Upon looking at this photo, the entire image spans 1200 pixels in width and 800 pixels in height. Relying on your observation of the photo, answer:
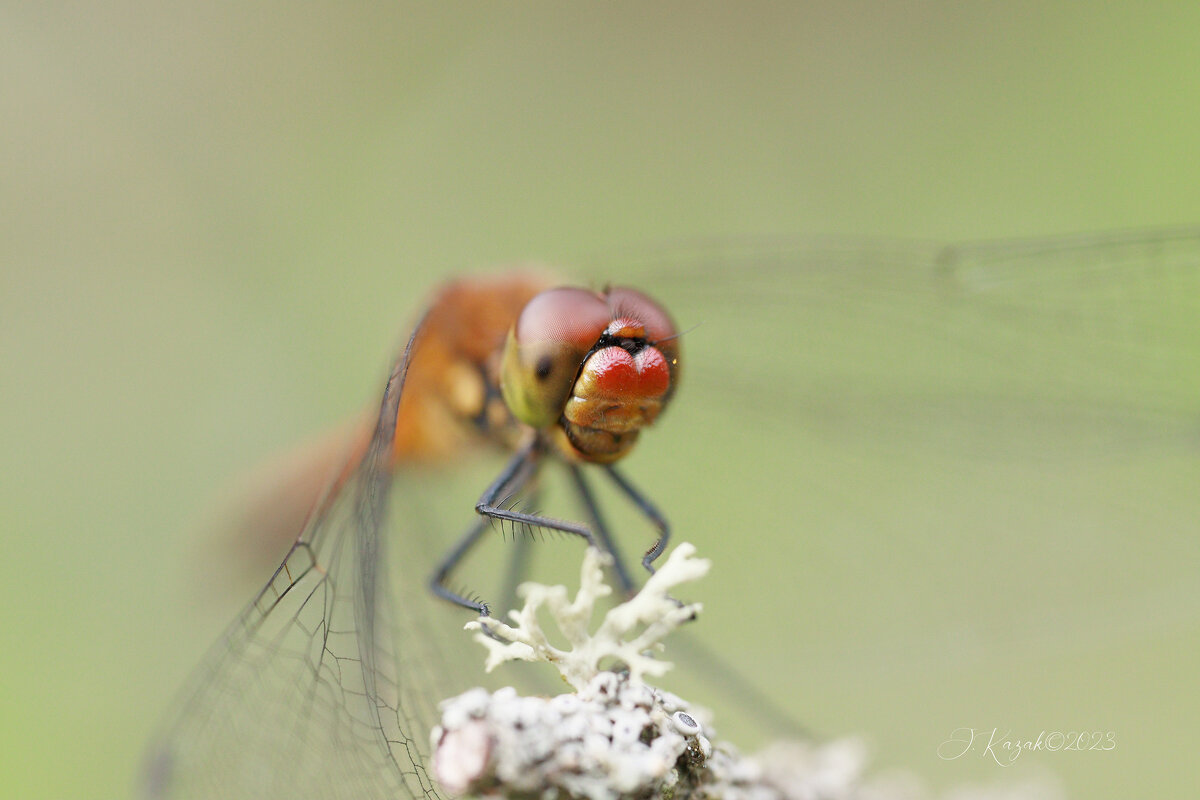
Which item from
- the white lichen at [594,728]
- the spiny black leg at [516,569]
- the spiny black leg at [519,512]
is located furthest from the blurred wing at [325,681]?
the spiny black leg at [516,569]

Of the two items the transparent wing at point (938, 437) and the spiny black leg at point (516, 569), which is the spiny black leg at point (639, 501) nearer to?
the spiny black leg at point (516, 569)

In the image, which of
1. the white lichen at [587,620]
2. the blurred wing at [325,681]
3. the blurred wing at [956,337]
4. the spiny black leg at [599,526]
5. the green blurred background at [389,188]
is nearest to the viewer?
the white lichen at [587,620]

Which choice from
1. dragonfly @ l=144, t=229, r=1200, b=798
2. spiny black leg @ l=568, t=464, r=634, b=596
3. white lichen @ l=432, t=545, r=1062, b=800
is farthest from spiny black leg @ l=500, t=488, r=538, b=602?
white lichen @ l=432, t=545, r=1062, b=800

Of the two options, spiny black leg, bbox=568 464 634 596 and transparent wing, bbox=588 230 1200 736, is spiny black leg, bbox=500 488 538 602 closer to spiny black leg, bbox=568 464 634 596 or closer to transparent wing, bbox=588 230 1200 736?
spiny black leg, bbox=568 464 634 596

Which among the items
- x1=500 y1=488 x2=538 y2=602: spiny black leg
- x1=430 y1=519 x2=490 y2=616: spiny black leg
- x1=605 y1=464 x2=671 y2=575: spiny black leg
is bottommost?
x1=430 y1=519 x2=490 y2=616: spiny black leg

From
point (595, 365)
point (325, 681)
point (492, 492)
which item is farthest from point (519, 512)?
point (325, 681)

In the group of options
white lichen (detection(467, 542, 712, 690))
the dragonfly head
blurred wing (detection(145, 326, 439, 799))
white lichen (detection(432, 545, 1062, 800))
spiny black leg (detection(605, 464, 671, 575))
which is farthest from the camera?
spiny black leg (detection(605, 464, 671, 575))

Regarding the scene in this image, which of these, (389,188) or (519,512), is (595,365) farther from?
(389,188)
